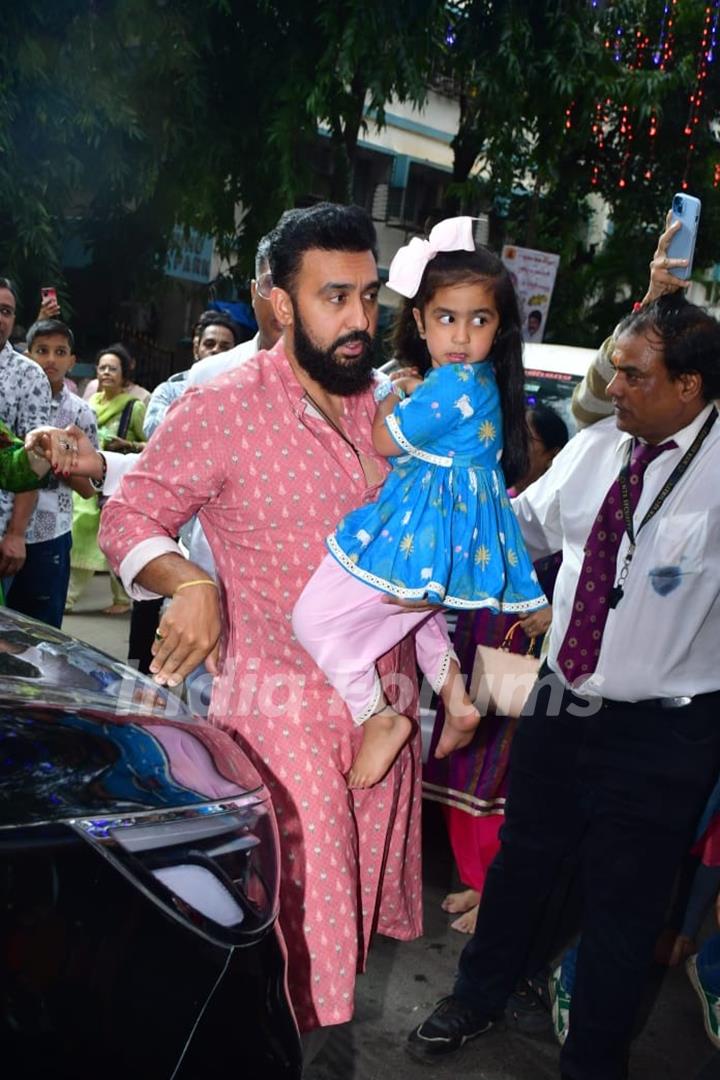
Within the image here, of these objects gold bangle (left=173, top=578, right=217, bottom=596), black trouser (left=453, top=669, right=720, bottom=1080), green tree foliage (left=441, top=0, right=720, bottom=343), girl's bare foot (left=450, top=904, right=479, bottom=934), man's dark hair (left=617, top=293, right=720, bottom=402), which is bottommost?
girl's bare foot (left=450, top=904, right=479, bottom=934)

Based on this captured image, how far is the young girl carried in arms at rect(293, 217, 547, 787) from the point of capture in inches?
104

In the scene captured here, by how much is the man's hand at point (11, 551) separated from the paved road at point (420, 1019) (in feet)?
7.95

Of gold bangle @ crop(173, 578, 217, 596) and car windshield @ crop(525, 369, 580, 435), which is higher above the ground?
car windshield @ crop(525, 369, 580, 435)

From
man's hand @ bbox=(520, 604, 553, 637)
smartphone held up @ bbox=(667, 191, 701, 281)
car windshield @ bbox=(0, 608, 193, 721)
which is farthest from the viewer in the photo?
man's hand @ bbox=(520, 604, 553, 637)

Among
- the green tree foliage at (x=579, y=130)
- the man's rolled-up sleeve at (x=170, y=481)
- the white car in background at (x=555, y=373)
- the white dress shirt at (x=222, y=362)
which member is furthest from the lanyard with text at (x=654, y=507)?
the green tree foliage at (x=579, y=130)

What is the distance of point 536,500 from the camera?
368 cm

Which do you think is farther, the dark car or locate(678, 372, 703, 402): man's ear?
locate(678, 372, 703, 402): man's ear

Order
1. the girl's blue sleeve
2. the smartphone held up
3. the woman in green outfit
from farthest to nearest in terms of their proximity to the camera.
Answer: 1. the woman in green outfit
2. the smartphone held up
3. the girl's blue sleeve

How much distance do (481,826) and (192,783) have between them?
2706 millimetres

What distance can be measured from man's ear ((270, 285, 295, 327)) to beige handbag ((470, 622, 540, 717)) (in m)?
1.57

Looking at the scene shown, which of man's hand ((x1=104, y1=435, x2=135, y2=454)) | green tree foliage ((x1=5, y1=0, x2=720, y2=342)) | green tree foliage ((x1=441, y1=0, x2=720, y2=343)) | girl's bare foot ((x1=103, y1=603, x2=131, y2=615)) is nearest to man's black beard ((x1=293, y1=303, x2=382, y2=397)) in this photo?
man's hand ((x1=104, y1=435, x2=135, y2=454))

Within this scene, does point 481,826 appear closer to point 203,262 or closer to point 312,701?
point 312,701

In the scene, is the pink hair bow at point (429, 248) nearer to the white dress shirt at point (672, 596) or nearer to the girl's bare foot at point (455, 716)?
the white dress shirt at point (672, 596)

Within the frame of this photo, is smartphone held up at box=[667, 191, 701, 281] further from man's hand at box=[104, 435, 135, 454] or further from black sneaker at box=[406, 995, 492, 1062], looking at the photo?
black sneaker at box=[406, 995, 492, 1062]
